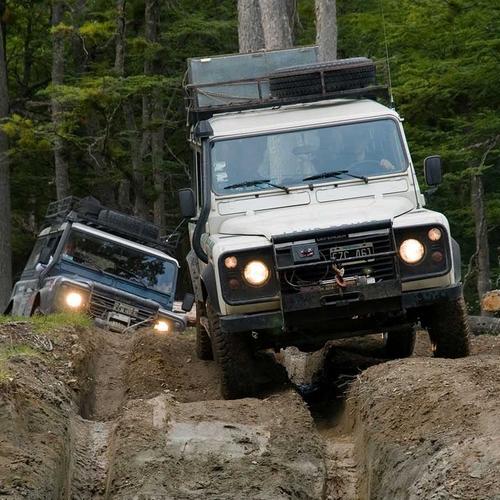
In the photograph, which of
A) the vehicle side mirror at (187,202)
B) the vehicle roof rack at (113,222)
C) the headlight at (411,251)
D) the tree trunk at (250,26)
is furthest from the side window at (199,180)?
the tree trunk at (250,26)

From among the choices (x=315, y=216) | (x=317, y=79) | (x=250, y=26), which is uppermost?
(x=317, y=79)

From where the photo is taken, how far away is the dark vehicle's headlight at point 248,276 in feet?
29.1

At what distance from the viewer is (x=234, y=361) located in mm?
9312

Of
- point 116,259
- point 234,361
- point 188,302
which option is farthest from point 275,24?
point 234,361

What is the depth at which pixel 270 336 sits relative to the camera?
9422mm

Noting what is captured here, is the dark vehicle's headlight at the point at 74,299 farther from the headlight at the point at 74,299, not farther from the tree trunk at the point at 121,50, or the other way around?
the tree trunk at the point at 121,50

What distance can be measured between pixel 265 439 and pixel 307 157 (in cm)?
335

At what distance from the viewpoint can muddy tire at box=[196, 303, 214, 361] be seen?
1187 cm

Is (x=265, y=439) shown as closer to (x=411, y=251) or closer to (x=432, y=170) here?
(x=411, y=251)

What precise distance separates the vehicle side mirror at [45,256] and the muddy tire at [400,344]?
7340mm

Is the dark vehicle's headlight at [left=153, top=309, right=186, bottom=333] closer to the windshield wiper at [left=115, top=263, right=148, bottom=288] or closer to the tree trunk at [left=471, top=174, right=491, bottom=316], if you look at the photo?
the windshield wiper at [left=115, top=263, right=148, bottom=288]

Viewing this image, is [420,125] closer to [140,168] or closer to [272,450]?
[140,168]

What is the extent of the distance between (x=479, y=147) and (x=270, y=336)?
13.3 metres

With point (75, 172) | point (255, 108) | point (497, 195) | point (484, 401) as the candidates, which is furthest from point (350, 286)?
point (75, 172)
